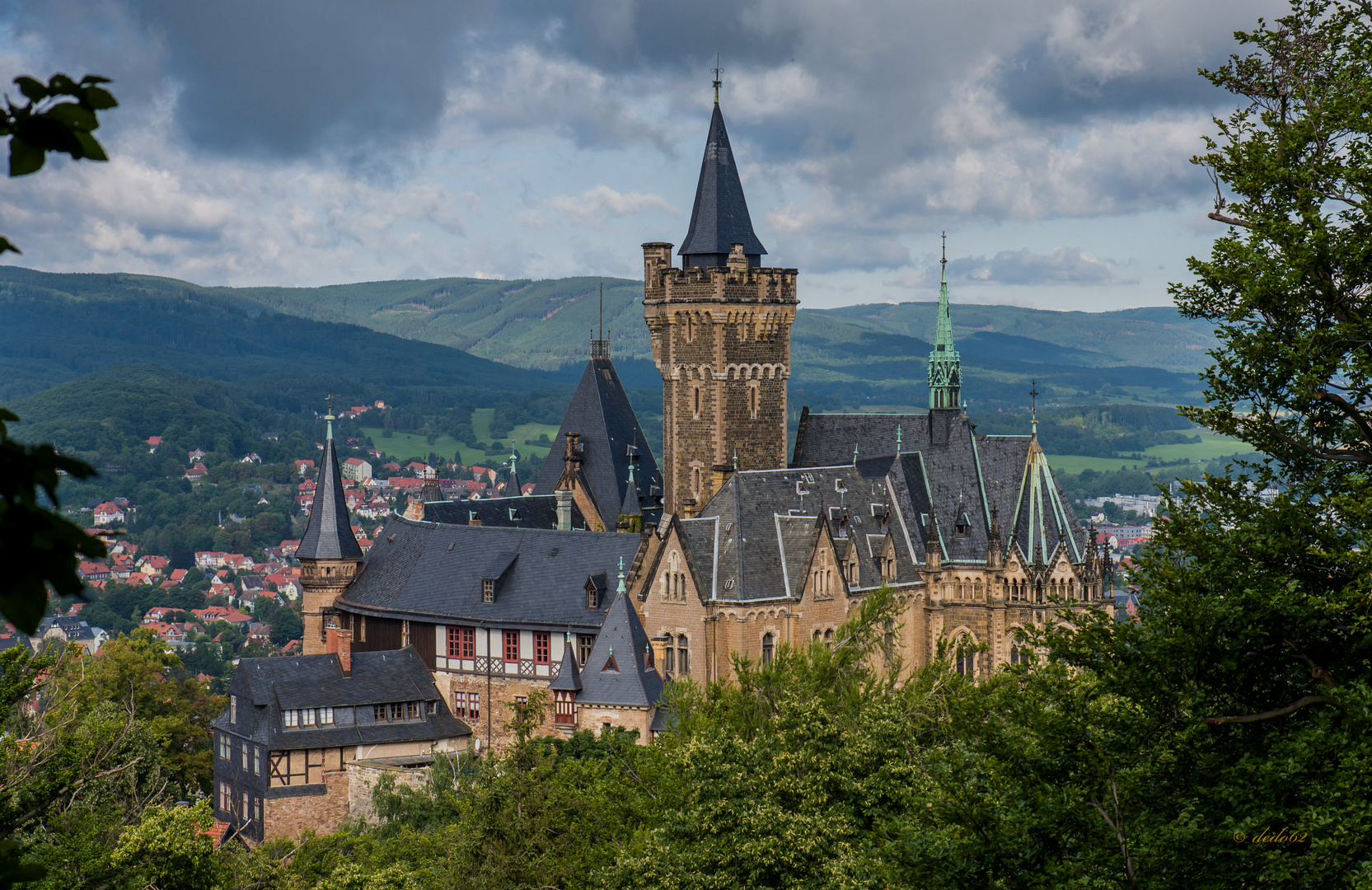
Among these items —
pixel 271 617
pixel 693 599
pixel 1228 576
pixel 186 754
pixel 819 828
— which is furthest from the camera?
pixel 271 617

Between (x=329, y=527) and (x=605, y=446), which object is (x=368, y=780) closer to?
(x=329, y=527)

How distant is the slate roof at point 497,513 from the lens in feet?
292

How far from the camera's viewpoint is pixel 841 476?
76.8 m

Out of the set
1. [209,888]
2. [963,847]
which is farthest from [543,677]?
[963,847]

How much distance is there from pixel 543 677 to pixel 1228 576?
176ft

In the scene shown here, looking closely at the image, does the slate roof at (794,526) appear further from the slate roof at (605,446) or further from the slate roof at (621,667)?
the slate roof at (605,446)

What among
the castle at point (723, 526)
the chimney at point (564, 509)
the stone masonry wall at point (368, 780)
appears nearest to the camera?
the stone masonry wall at point (368, 780)

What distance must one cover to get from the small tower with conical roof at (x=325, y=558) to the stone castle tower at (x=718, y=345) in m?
18.1

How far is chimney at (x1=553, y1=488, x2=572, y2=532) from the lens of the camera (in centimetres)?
9144

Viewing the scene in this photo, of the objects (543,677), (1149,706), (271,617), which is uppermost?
(1149,706)

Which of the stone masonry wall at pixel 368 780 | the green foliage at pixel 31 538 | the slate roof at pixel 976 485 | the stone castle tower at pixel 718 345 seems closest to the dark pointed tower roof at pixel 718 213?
the stone castle tower at pixel 718 345

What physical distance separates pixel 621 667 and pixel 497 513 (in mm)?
23076

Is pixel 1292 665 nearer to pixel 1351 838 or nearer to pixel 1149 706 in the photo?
pixel 1149 706

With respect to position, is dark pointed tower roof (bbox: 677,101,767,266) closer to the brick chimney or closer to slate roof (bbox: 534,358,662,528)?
slate roof (bbox: 534,358,662,528)
